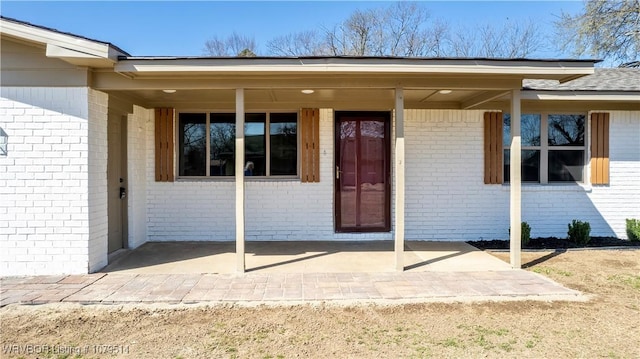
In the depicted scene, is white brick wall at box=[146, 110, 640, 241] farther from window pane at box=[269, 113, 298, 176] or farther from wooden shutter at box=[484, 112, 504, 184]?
window pane at box=[269, 113, 298, 176]

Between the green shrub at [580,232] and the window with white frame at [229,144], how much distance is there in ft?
16.1

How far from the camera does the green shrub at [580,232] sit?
6656 millimetres

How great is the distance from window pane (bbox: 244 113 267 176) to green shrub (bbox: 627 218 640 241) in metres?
6.65

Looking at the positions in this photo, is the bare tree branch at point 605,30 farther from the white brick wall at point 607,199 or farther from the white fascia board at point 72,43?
the white fascia board at point 72,43

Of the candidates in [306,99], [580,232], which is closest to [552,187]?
[580,232]

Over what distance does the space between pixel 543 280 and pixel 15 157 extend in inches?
258

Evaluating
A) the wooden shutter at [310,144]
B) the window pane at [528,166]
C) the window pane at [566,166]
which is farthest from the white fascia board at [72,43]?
the window pane at [566,166]

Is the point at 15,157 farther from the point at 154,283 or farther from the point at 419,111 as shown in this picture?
the point at 419,111

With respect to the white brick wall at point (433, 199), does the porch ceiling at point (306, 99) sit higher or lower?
higher

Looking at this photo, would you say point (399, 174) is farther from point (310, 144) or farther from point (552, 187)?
point (552, 187)

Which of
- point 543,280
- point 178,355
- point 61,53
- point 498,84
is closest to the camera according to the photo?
point 178,355

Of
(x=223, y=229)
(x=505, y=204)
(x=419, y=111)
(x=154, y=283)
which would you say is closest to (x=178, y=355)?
(x=154, y=283)

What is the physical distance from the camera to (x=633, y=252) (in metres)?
6.28

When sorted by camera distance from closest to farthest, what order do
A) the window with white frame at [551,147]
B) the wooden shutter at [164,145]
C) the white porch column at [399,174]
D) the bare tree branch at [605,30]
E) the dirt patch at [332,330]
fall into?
the dirt patch at [332,330], the white porch column at [399,174], the wooden shutter at [164,145], the window with white frame at [551,147], the bare tree branch at [605,30]
